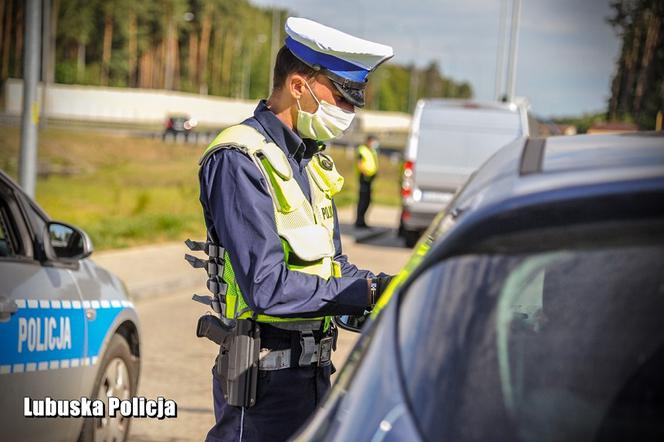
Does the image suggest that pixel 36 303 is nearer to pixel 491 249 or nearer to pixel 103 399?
pixel 103 399

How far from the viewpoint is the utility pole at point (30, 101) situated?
1110 cm

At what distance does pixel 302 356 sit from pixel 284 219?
39 cm

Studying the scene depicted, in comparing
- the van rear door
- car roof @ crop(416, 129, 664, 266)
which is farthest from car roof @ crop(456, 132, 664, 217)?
the van rear door

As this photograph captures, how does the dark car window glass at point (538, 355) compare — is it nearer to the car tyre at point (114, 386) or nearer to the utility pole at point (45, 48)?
the car tyre at point (114, 386)

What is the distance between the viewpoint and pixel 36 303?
174 inches

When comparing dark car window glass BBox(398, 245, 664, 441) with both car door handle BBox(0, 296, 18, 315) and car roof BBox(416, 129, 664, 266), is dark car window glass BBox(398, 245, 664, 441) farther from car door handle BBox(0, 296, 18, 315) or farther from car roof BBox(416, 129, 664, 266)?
car door handle BBox(0, 296, 18, 315)

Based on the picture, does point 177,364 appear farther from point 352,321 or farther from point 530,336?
point 530,336

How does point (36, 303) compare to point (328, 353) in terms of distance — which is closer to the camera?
point (328, 353)

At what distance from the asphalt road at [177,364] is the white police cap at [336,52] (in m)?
3.48

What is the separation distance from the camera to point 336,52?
3.05m

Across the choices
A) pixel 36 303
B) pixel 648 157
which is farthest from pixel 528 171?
pixel 36 303

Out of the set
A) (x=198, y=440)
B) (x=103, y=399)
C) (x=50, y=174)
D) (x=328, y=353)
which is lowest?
(x=50, y=174)

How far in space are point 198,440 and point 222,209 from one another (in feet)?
11.5

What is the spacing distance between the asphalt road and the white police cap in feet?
11.4
